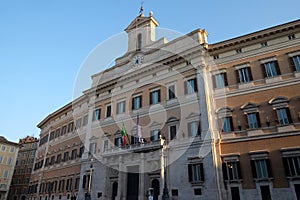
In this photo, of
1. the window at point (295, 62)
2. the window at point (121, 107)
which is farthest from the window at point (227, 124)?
the window at point (121, 107)

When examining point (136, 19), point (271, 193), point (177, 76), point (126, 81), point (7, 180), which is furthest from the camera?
point (7, 180)

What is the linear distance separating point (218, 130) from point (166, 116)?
5.00 meters

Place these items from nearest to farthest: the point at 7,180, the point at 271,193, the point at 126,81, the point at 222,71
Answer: the point at 271,193 < the point at 222,71 < the point at 126,81 < the point at 7,180

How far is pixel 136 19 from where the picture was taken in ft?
96.3

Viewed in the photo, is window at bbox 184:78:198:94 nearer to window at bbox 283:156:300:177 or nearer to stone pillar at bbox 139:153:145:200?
stone pillar at bbox 139:153:145:200

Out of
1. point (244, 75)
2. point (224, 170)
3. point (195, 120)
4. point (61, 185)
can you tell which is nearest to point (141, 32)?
point (195, 120)

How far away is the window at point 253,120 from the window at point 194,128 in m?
3.90

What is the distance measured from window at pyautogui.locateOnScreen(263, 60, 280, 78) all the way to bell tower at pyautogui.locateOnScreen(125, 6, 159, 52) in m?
12.6

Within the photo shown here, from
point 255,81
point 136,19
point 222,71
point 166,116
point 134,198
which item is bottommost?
point 134,198

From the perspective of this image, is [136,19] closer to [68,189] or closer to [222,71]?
[222,71]

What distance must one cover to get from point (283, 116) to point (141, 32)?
17568mm

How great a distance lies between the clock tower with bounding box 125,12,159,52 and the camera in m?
27.6

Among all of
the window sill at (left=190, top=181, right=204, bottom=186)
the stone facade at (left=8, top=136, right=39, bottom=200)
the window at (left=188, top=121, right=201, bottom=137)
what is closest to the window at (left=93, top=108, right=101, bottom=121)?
the window at (left=188, top=121, right=201, bottom=137)

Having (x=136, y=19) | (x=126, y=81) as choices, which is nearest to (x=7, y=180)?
(x=126, y=81)
